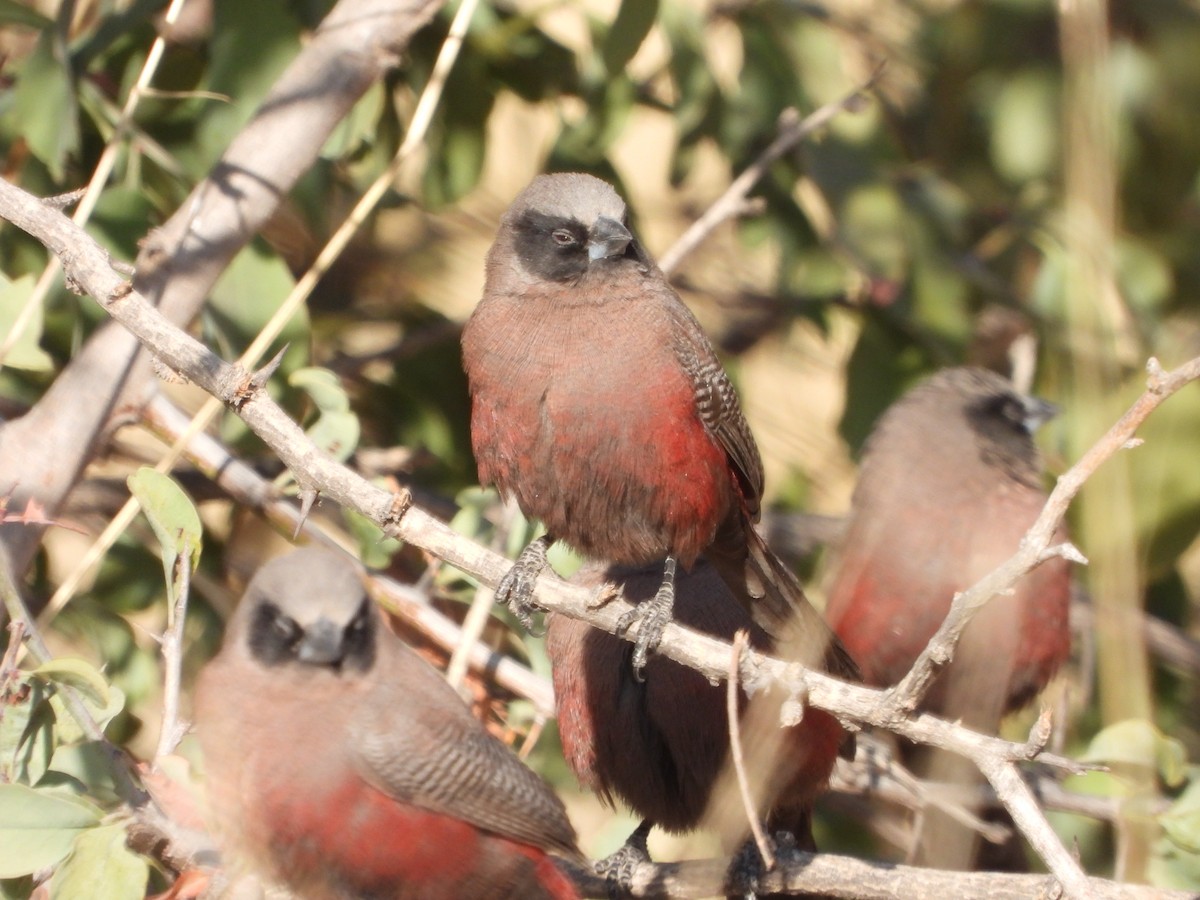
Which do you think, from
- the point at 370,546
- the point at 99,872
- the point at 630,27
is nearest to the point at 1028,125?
the point at 630,27

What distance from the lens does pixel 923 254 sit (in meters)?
5.68

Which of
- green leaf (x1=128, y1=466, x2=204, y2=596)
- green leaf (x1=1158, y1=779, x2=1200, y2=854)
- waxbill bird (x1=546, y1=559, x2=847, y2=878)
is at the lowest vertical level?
waxbill bird (x1=546, y1=559, x2=847, y2=878)

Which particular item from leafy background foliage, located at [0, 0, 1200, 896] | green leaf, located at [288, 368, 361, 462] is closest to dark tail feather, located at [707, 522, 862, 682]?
leafy background foliage, located at [0, 0, 1200, 896]

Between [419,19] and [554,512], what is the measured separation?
1614 mm

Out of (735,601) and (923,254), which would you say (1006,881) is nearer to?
(735,601)

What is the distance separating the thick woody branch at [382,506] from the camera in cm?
302

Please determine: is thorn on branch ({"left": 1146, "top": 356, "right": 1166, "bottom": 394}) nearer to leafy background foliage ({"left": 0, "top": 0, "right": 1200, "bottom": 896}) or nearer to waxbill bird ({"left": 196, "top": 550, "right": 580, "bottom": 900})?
leafy background foliage ({"left": 0, "top": 0, "right": 1200, "bottom": 896})

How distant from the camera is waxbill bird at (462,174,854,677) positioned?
3.86 metres

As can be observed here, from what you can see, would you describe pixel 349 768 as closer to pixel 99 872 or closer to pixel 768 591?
pixel 99 872

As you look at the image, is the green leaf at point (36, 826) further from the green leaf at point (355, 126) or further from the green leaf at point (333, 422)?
the green leaf at point (355, 126)

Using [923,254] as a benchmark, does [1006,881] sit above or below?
below

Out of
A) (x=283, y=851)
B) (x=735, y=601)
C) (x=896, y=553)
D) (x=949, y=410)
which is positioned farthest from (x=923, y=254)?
(x=283, y=851)

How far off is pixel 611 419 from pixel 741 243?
2435 mm

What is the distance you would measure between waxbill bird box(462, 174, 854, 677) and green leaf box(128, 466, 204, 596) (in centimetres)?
75
